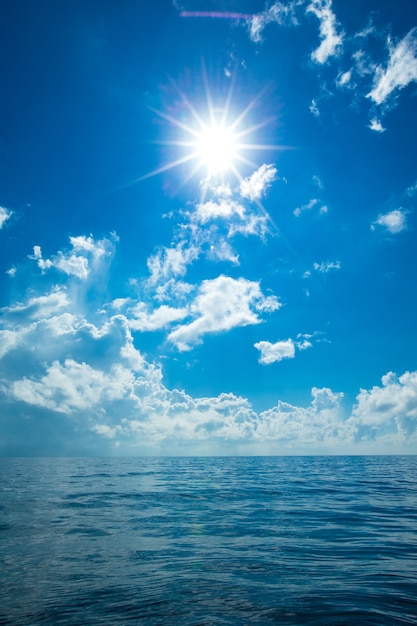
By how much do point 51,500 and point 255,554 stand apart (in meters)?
20.9

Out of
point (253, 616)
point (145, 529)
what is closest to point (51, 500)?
point (145, 529)

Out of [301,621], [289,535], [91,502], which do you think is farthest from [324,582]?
[91,502]

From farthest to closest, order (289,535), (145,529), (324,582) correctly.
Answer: (145,529) → (289,535) → (324,582)

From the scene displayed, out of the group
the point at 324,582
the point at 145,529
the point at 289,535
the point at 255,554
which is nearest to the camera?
the point at 324,582

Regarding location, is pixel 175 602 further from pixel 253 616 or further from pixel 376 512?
pixel 376 512

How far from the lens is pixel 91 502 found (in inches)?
1075

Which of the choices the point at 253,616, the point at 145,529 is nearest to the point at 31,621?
the point at 253,616

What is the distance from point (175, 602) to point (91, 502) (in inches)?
820

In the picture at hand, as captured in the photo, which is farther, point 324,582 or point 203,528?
point 203,528

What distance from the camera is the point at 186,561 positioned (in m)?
12.9

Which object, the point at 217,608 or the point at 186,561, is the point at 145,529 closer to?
the point at 186,561

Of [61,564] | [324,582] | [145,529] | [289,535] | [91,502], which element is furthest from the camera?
[91,502]

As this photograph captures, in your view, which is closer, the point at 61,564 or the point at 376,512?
the point at 61,564

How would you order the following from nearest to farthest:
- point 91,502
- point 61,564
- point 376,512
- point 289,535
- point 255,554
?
point 61,564 < point 255,554 < point 289,535 < point 376,512 < point 91,502
